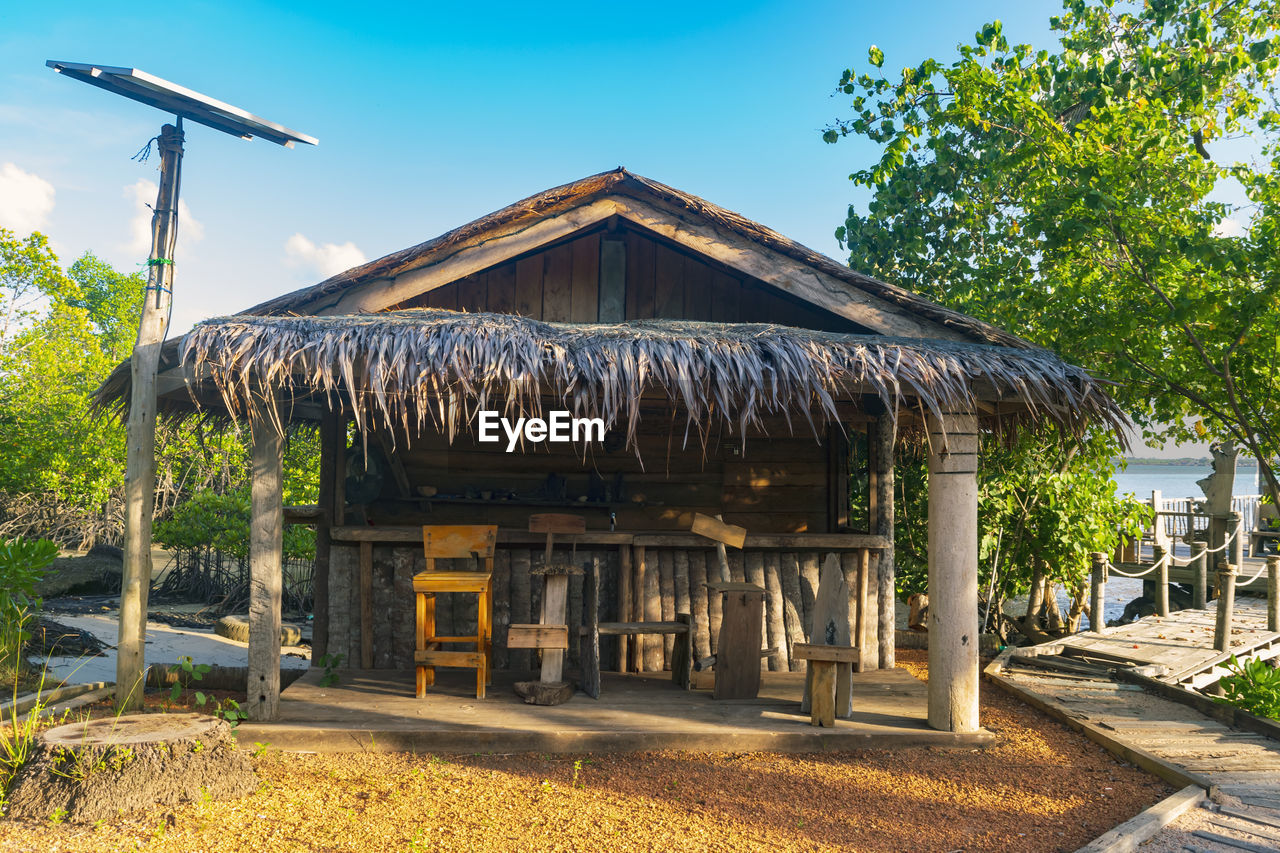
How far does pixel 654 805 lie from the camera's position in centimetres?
424

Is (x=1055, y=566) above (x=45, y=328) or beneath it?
beneath

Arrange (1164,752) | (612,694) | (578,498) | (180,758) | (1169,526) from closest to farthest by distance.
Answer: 1. (180,758)
2. (1164,752)
3. (612,694)
4. (578,498)
5. (1169,526)

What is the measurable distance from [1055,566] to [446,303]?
7.47m

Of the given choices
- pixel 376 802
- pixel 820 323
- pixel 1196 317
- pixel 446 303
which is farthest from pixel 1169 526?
pixel 376 802

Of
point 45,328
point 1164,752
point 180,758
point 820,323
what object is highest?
point 45,328

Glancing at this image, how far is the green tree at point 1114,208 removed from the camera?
326 inches

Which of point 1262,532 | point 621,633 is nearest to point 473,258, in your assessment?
point 621,633

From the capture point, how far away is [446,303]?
702cm

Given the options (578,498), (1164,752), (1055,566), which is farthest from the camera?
(1055,566)

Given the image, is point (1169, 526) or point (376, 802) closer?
point (376, 802)

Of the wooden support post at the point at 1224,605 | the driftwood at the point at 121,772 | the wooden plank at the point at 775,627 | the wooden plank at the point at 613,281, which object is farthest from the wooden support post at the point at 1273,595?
the driftwood at the point at 121,772

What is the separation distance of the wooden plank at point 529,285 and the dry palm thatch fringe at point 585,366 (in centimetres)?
168

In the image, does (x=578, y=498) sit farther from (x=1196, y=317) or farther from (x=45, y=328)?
(x=45, y=328)

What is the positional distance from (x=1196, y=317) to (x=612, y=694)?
262 inches
